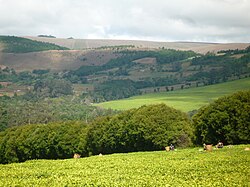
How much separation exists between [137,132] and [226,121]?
22882 millimetres

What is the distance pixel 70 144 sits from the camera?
4131 inches

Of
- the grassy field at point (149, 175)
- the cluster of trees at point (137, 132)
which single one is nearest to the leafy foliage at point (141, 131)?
the cluster of trees at point (137, 132)

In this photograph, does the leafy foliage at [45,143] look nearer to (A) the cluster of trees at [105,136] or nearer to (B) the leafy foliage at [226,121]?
(A) the cluster of trees at [105,136]

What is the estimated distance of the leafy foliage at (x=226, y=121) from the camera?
76812 mm

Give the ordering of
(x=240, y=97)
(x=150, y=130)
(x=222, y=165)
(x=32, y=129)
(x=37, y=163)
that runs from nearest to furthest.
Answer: (x=222, y=165), (x=37, y=163), (x=240, y=97), (x=150, y=130), (x=32, y=129)

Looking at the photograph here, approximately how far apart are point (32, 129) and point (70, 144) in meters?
16.8

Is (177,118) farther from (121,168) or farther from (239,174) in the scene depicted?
(239,174)

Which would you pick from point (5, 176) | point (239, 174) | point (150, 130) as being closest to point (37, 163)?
point (5, 176)

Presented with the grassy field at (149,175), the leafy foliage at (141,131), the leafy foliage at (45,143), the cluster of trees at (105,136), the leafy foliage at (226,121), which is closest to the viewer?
the grassy field at (149,175)

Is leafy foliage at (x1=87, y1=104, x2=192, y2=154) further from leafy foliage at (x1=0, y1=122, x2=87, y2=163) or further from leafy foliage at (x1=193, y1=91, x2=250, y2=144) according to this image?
leafy foliage at (x1=193, y1=91, x2=250, y2=144)

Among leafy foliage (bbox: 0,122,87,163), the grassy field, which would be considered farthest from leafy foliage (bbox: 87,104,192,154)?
the grassy field

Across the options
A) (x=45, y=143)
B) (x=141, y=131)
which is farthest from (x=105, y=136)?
(x=45, y=143)

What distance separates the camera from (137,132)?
93.8m

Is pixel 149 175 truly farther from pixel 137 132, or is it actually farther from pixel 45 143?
pixel 45 143
